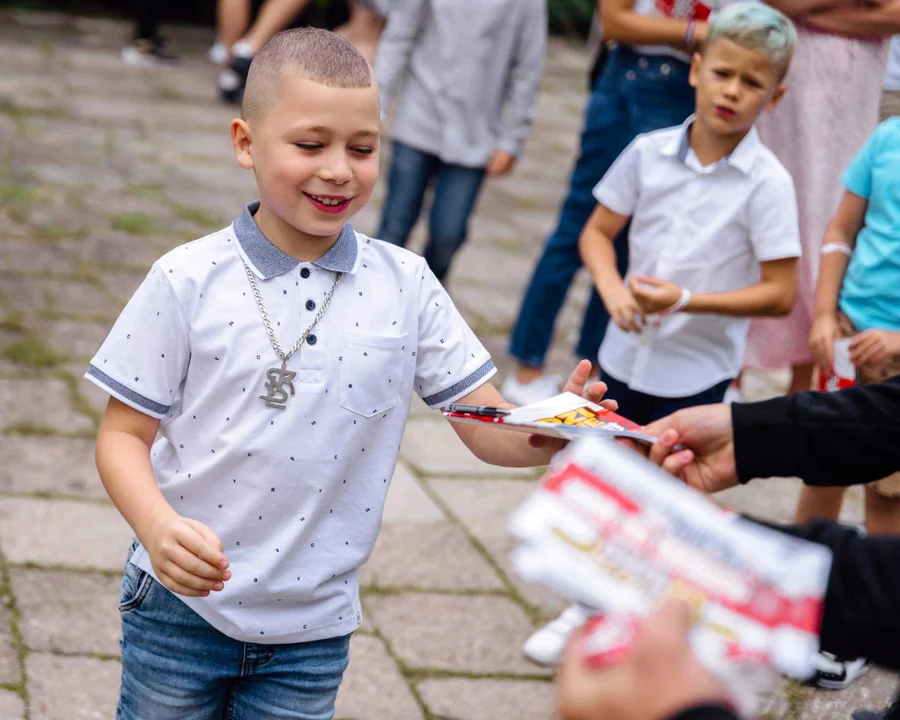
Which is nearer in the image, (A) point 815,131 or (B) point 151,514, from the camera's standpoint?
(B) point 151,514

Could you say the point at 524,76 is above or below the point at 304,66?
below

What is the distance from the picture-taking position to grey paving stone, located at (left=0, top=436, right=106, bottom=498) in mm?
3484

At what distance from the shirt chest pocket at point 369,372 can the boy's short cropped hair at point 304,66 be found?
37cm

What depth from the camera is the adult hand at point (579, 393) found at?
1.92 metres

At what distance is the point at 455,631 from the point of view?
3104mm

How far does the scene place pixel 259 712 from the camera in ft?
6.40

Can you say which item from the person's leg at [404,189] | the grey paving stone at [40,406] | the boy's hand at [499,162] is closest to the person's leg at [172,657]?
the grey paving stone at [40,406]

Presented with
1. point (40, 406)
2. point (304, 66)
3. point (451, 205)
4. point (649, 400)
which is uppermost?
point (304, 66)

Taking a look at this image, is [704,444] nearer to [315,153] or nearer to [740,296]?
[315,153]

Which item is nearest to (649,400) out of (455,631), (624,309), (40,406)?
(624,309)

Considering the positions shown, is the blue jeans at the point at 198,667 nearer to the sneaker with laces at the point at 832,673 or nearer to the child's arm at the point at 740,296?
the child's arm at the point at 740,296

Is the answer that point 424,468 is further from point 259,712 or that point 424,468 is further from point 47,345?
point 259,712

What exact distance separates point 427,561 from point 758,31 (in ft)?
5.26

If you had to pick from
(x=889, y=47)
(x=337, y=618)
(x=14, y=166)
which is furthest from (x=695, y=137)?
(x=14, y=166)
